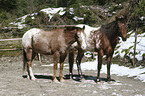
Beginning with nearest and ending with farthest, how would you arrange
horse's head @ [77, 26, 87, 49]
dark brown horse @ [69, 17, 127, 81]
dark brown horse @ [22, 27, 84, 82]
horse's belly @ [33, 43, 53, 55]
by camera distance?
1. horse's head @ [77, 26, 87, 49]
2. dark brown horse @ [69, 17, 127, 81]
3. dark brown horse @ [22, 27, 84, 82]
4. horse's belly @ [33, 43, 53, 55]

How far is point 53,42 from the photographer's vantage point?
6.25m

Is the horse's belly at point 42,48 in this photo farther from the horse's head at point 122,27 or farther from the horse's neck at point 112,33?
the horse's head at point 122,27

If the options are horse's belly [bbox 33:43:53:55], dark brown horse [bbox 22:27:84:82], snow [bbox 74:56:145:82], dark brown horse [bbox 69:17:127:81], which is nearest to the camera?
dark brown horse [bbox 69:17:127:81]

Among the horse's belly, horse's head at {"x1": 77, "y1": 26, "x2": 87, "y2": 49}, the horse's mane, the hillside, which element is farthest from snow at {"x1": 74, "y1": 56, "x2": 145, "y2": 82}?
the horse's belly

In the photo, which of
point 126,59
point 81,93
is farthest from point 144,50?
point 81,93

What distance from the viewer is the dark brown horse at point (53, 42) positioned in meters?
6.18

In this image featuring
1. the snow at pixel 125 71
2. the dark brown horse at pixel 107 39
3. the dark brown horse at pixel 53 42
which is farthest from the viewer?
the snow at pixel 125 71

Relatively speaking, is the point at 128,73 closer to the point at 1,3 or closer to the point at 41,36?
the point at 41,36

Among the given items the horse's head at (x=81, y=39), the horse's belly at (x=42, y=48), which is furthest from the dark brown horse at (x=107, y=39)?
the horse's belly at (x=42, y=48)

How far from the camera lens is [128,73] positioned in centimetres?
809

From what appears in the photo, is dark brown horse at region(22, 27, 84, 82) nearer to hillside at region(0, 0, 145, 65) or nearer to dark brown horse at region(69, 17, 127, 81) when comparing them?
dark brown horse at region(69, 17, 127, 81)

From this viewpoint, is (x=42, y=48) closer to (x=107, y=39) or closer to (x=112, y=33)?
(x=107, y=39)

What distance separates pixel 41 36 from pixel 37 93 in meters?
2.54

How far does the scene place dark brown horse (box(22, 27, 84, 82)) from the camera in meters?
6.18
